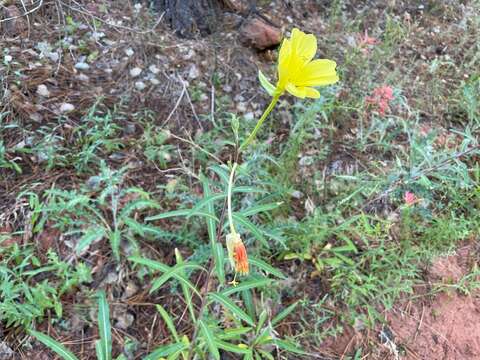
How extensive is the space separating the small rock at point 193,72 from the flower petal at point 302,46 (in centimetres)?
140

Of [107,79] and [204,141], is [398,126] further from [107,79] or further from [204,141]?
[107,79]

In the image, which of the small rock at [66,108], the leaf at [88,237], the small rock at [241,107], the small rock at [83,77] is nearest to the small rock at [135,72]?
the small rock at [83,77]

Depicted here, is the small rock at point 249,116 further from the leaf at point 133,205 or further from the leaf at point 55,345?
the leaf at point 55,345

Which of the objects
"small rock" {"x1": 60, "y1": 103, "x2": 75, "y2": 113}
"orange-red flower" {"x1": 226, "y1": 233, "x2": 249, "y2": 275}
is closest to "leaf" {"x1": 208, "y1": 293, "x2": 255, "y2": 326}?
"orange-red flower" {"x1": 226, "y1": 233, "x2": 249, "y2": 275}

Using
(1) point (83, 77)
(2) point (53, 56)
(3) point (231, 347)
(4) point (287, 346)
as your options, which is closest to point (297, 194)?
(4) point (287, 346)

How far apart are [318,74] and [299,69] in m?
0.06

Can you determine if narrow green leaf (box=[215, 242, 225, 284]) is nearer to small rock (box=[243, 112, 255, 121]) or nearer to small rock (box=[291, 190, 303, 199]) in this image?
small rock (box=[291, 190, 303, 199])

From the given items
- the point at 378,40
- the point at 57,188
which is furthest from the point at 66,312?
the point at 378,40

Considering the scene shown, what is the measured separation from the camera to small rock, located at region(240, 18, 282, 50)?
2.43 metres

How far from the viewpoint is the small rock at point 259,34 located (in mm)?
2432

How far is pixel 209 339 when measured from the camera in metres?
1.23

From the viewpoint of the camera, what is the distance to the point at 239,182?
1807 millimetres

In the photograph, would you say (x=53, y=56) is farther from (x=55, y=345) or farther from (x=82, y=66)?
(x=55, y=345)

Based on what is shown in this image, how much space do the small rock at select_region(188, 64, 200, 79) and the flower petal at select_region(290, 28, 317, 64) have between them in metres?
1.40
